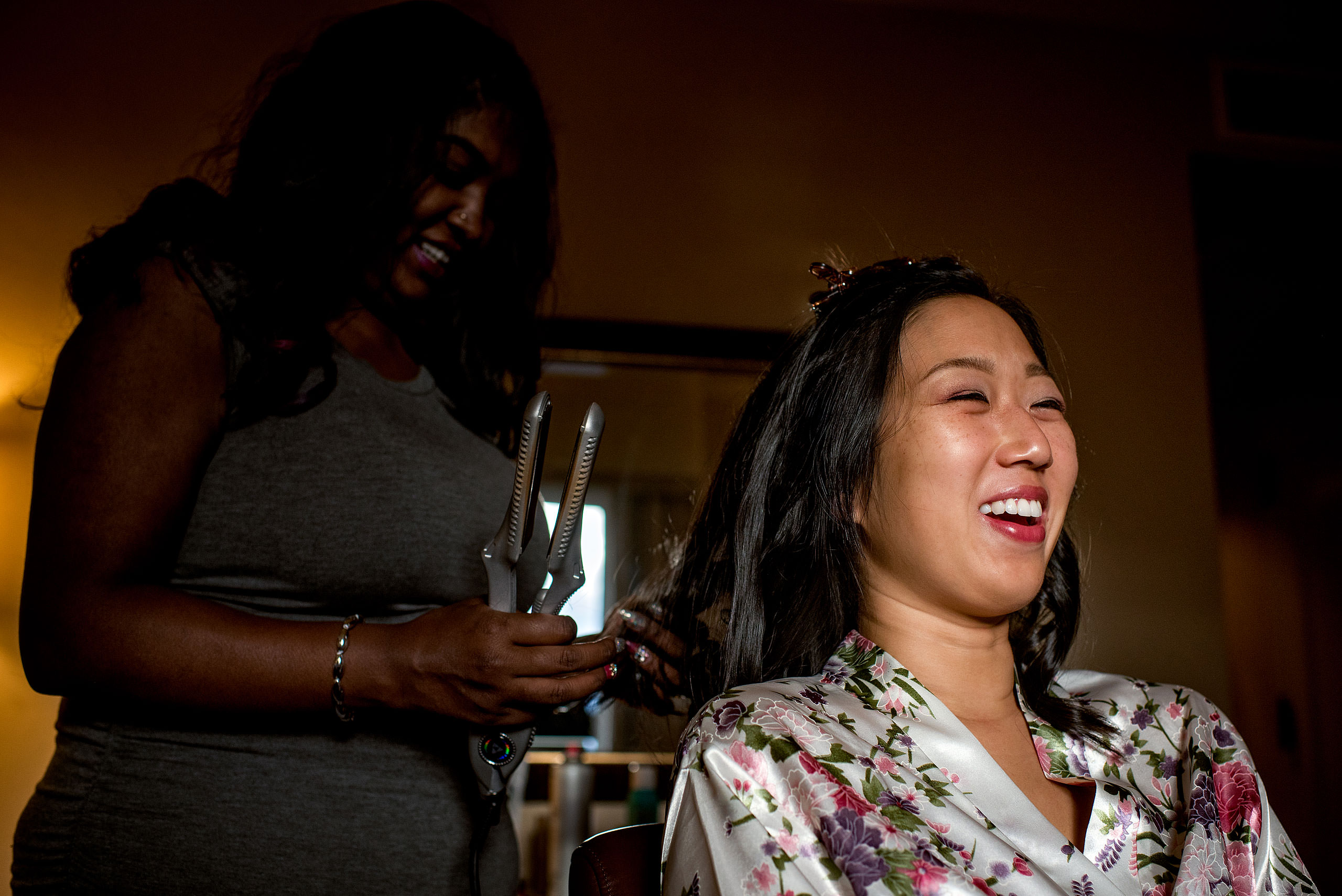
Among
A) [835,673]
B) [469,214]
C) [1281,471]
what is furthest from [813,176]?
[1281,471]

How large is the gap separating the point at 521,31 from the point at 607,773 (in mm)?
1817

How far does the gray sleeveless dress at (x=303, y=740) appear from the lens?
2.81 ft

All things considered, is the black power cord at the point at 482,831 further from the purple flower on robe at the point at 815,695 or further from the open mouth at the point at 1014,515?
the open mouth at the point at 1014,515

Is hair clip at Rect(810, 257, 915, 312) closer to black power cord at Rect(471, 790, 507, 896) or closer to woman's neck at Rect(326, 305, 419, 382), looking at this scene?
woman's neck at Rect(326, 305, 419, 382)

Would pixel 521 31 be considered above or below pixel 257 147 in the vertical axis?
above

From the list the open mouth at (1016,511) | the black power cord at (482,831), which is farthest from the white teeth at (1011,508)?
the black power cord at (482,831)

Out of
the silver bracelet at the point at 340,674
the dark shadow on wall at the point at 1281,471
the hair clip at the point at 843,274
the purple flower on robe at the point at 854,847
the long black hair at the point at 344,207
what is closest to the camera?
the purple flower on robe at the point at 854,847

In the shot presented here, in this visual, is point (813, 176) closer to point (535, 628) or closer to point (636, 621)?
point (636, 621)

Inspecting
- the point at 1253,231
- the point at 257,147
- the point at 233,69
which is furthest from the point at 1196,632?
the point at 233,69

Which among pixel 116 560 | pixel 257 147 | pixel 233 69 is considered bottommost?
pixel 116 560

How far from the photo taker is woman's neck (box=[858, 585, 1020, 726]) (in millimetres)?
1014

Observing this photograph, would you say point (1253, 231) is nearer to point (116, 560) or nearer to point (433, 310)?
point (433, 310)

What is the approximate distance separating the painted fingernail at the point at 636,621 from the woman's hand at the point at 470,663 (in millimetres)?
240

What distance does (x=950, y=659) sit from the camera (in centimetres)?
102
